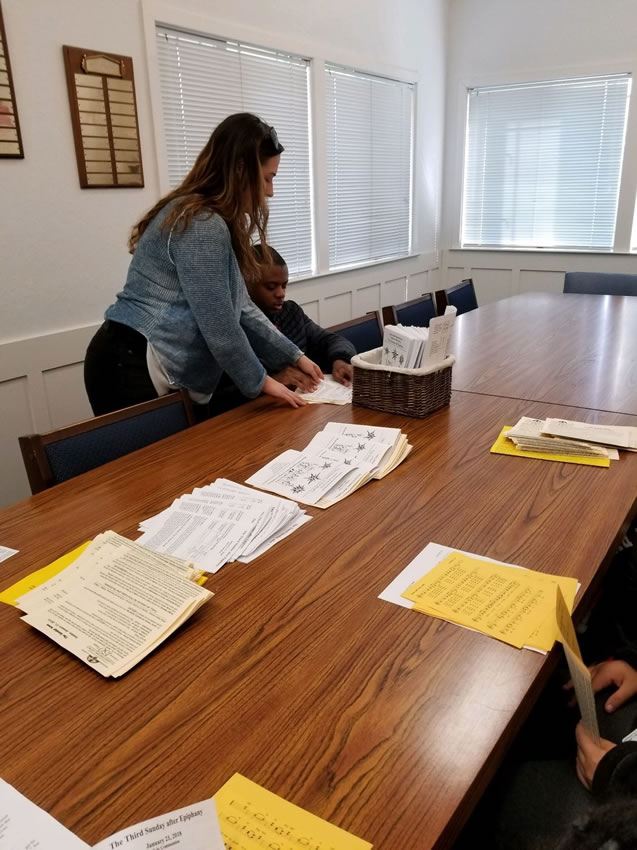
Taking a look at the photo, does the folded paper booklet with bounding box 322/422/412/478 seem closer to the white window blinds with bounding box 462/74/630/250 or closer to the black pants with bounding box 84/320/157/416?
the black pants with bounding box 84/320/157/416

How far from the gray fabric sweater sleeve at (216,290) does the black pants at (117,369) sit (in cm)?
30

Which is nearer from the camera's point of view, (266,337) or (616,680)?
(616,680)

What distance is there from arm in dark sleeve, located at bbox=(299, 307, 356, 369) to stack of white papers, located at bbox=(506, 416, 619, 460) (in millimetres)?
857

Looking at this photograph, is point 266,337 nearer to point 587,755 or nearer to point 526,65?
point 587,755

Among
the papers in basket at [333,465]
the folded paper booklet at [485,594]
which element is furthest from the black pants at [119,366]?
the folded paper booklet at [485,594]

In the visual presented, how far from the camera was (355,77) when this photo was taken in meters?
4.12

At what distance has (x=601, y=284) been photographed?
3.86m

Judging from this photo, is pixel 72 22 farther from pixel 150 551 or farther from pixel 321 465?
pixel 150 551

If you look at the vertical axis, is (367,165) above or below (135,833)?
above

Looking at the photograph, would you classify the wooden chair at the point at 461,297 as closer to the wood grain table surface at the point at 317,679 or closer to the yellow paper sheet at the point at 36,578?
the wood grain table surface at the point at 317,679

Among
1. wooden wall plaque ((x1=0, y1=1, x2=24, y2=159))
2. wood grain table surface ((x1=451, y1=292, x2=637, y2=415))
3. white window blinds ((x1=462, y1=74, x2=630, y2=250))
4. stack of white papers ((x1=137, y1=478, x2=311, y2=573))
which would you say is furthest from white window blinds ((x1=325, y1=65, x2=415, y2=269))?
stack of white papers ((x1=137, y1=478, x2=311, y2=573))

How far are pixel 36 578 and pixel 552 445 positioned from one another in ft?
3.57

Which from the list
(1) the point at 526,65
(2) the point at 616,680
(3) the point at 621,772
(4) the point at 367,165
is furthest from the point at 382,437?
(1) the point at 526,65

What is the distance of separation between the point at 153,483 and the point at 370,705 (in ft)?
2.46
